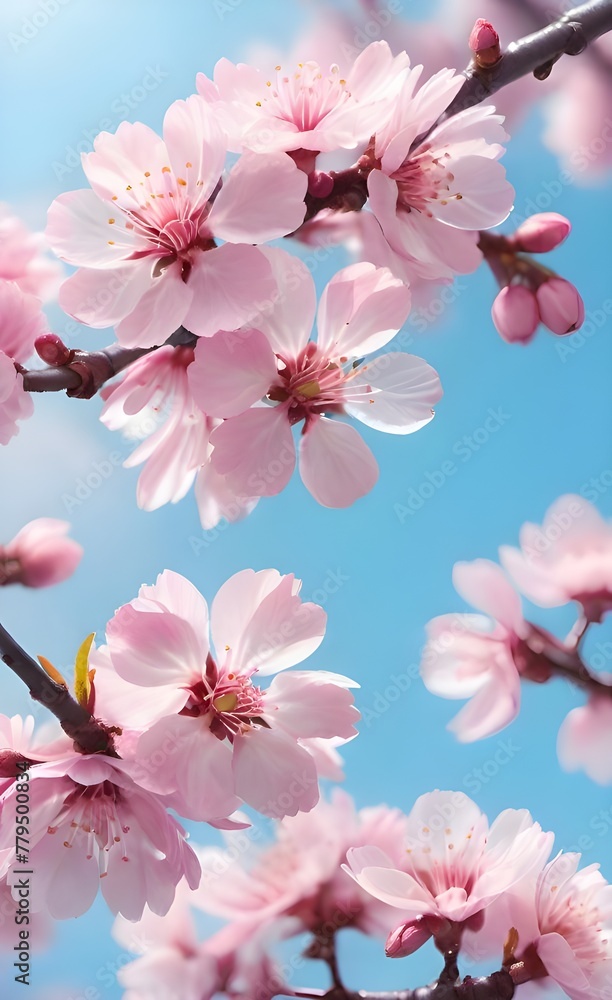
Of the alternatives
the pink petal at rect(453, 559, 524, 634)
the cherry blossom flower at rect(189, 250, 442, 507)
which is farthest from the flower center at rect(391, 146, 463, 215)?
the pink petal at rect(453, 559, 524, 634)

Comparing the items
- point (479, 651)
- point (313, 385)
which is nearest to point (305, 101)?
point (313, 385)

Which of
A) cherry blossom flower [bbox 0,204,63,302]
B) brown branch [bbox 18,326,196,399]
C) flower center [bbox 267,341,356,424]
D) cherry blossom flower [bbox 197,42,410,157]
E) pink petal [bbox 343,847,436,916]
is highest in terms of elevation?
cherry blossom flower [bbox 197,42,410,157]

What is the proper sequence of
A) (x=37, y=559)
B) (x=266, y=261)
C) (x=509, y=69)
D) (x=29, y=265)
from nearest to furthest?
(x=266, y=261) < (x=509, y=69) < (x=29, y=265) < (x=37, y=559)

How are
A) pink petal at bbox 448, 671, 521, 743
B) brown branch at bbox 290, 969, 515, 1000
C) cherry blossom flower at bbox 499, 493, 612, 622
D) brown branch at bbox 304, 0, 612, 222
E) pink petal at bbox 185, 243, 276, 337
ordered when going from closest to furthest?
1. pink petal at bbox 185, 243, 276, 337
2. brown branch at bbox 304, 0, 612, 222
3. brown branch at bbox 290, 969, 515, 1000
4. pink petal at bbox 448, 671, 521, 743
5. cherry blossom flower at bbox 499, 493, 612, 622

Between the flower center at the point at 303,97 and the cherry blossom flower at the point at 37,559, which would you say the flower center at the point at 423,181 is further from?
the cherry blossom flower at the point at 37,559

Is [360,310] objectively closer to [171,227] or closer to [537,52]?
[171,227]

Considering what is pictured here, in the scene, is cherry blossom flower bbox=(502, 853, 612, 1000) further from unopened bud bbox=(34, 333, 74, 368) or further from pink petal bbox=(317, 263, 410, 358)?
unopened bud bbox=(34, 333, 74, 368)

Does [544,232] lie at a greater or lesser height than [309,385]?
greater
